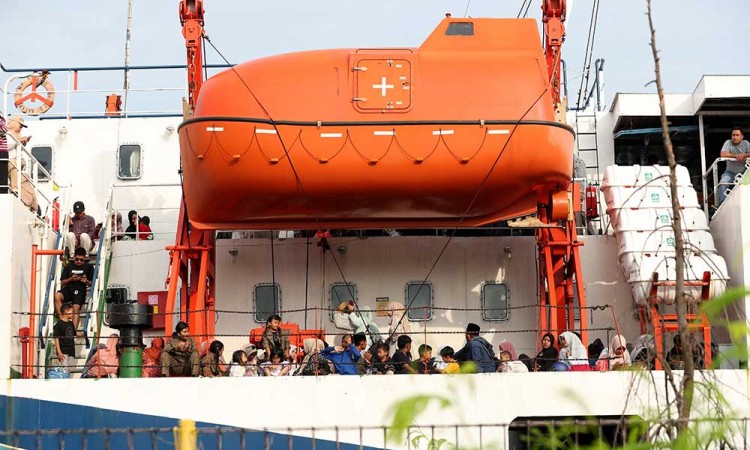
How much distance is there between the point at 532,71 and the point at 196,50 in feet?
13.5

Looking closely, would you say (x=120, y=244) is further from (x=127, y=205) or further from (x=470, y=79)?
(x=470, y=79)

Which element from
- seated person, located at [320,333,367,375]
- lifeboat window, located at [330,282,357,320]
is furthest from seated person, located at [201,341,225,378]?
lifeboat window, located at [330,282,357,320]

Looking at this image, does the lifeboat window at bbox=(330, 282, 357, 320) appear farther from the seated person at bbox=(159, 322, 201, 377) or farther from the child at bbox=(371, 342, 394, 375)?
the seated person at bbox=(159, 322, 201, 377)

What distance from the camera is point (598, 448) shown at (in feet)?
18.4

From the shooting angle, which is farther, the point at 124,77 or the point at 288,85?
the point at 124,77

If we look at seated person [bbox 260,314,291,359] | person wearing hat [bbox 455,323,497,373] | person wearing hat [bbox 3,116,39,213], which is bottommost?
person wearing hat [bbox 455,323,497,373]

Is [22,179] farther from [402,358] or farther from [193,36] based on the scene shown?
[402,358]

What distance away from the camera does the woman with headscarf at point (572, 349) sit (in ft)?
44.0

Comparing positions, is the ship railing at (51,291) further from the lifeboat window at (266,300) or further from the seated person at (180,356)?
the lifeboat window at (266,300)

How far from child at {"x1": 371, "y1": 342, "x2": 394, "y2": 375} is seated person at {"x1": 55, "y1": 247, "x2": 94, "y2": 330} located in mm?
4006

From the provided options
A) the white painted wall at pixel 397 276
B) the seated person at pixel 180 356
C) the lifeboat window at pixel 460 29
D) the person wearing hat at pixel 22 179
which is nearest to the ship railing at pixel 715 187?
the white painted wall at pixel 397 276

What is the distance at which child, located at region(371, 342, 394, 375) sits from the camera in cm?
1296

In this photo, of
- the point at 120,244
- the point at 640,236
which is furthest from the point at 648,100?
the point at 120,244

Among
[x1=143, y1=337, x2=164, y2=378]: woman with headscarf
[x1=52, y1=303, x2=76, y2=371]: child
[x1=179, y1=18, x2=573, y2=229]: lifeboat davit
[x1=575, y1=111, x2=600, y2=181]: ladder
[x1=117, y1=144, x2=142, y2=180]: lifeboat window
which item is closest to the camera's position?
[x1=143, y1=337, x2=164, y2=378]: woman with headscarf
